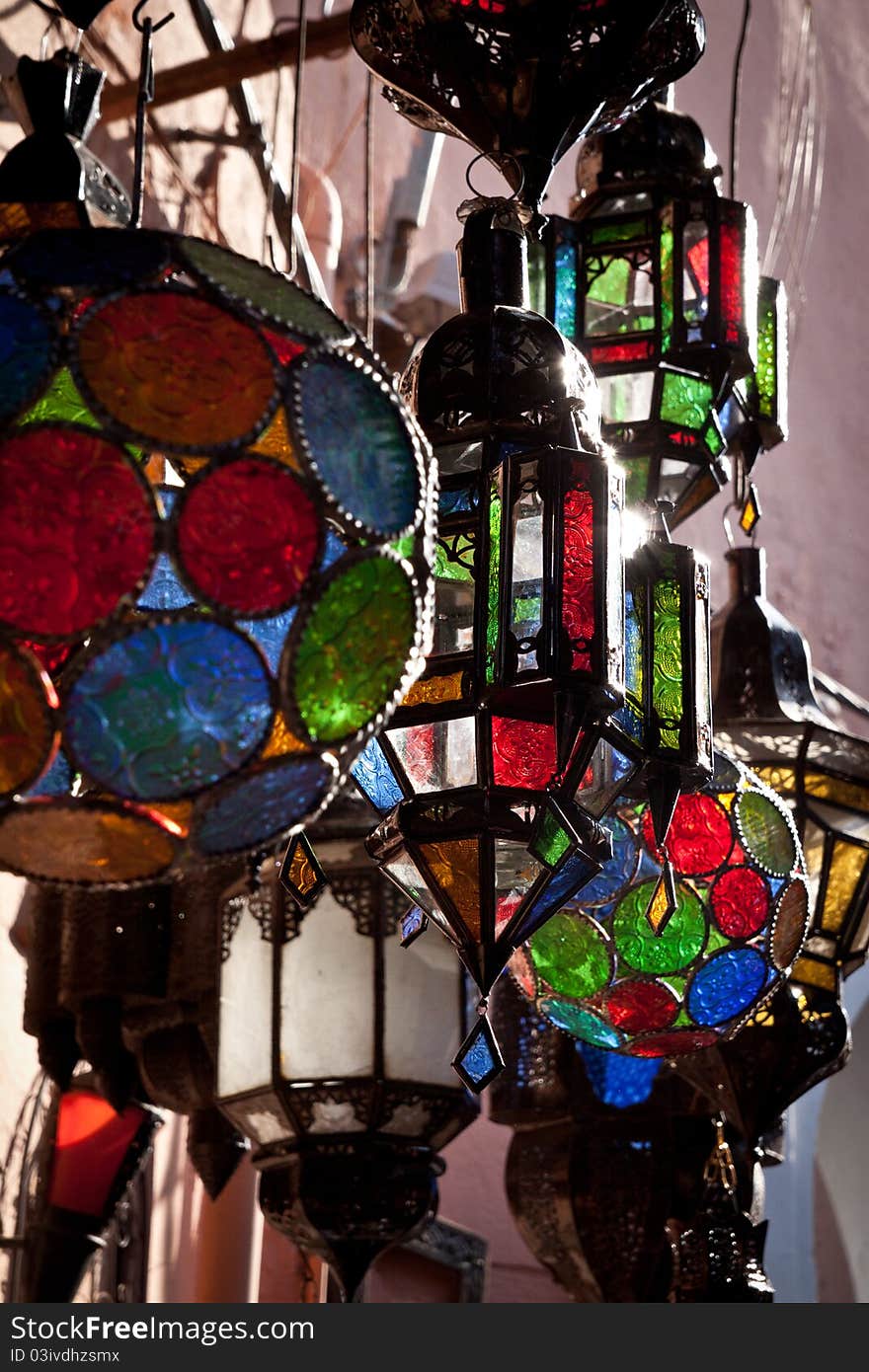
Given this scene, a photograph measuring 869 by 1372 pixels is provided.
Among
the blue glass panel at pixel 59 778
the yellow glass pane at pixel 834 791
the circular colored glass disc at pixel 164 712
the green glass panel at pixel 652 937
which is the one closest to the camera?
the circular colored glass disc at pixel 164 712

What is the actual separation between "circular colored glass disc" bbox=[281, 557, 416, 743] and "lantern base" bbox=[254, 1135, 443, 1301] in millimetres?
1054

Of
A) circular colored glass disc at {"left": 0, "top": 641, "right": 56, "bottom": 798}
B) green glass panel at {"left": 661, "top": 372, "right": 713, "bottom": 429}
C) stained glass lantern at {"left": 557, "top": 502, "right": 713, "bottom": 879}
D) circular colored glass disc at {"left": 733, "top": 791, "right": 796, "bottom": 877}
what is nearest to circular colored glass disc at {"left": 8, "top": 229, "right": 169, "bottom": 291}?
circular colored glass disc at {"left": 0, "top": 641, "right": 56, "bottom": 798}

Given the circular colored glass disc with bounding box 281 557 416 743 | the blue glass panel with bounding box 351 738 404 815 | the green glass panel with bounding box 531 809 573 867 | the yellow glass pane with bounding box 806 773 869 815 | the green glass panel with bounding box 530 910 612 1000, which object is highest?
the yellow glass pane with bounding box 806 773 869 815

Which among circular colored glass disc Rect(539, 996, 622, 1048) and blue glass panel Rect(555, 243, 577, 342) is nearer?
circular colored glass disc Rect(539, 996, 622, 1048)

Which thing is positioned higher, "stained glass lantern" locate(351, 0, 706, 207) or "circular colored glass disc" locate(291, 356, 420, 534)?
"stained glass lantern" locate(351, 0, 706, 207)

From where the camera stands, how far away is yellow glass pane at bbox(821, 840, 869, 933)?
2230 millimetres

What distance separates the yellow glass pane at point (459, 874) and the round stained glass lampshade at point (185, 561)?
348mm

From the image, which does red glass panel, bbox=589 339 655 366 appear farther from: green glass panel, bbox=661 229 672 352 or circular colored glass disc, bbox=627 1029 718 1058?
circular colored glass disc, bbox=627 1029 718 1058

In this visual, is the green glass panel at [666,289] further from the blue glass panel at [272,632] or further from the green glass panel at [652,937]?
the blue glass panel at [272,632]

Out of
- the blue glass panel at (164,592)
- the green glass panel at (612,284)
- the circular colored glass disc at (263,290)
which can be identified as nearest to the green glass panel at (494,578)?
the blue glass panel at (164,592)

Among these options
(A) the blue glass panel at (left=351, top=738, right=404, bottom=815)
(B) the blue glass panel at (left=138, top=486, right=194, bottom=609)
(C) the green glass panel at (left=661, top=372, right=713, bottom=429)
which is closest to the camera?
(B) the blue glass panel at (left=138, top=486, right=194, bottom=609)

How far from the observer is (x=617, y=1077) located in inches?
99.0

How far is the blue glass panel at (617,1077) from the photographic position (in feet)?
8.18

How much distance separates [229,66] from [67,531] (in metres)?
2.19
